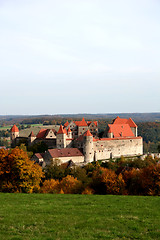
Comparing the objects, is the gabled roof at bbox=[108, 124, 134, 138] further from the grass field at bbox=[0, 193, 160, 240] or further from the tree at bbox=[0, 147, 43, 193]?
the grass field at bbox=[0, 193, 160, 240]

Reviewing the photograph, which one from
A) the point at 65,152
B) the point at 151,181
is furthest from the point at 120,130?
the point at 151,181

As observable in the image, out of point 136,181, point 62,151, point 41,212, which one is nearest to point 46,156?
point 62,151

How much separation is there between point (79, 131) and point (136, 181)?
34024mm

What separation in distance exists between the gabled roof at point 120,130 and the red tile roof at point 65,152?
10.9 m

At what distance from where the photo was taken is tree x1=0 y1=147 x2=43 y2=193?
2577cm

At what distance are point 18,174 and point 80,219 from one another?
16.1 metres

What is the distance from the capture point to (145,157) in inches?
2356

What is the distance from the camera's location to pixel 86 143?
5606 centimetres

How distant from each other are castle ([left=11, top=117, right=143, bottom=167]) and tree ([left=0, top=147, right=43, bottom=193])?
992 inches

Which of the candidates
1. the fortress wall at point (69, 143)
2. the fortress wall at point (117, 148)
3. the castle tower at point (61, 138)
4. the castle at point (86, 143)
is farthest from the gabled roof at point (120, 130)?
the castle tower at point (61, 138)

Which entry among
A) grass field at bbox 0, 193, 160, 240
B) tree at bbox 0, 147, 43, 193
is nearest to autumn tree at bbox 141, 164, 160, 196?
tree at bbox 0, 147, 43, 193

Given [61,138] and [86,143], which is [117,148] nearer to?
[86,143]

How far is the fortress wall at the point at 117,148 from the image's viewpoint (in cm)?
5878

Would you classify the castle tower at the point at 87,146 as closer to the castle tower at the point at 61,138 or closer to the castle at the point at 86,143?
the castle at the point at 86,143
